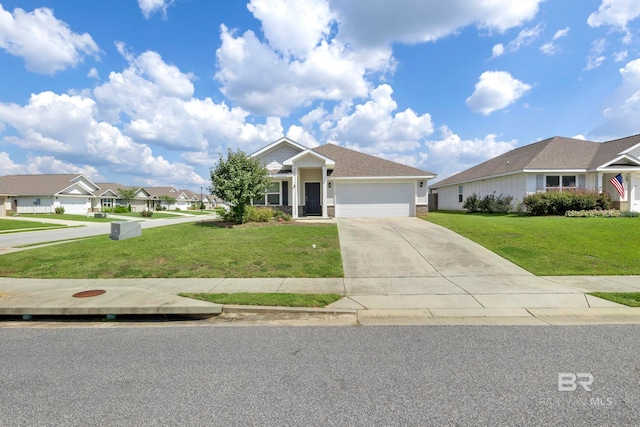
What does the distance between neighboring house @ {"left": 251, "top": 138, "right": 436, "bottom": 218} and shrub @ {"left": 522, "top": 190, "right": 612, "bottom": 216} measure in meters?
6.76

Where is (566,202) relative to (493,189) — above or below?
below

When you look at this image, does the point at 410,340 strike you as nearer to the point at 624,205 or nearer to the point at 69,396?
the point at 69,396

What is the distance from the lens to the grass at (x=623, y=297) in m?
5.74

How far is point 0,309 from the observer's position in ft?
18.6

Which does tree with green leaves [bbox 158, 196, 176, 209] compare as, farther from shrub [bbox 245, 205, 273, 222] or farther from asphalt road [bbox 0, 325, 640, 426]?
asphalt road [bbox 0, 325, 640, 426]

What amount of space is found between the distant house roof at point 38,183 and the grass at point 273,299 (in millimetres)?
49926

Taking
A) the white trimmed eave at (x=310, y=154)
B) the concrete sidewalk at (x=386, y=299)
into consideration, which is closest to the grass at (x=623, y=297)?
the concrete sidewalk at (x=386, y=299)

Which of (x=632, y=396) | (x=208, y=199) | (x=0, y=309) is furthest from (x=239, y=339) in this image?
(x=208, y=199)

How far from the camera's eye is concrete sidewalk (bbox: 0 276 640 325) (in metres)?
5.34

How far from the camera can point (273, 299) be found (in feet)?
19.9

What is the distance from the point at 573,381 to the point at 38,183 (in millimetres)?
60147

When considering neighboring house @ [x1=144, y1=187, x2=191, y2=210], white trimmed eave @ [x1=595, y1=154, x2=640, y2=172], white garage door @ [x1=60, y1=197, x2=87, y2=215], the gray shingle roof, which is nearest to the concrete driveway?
the gray shingle roof

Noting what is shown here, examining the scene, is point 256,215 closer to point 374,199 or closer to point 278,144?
point 278,144

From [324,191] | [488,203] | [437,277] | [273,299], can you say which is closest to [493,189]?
[488,203]
